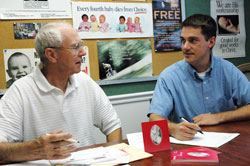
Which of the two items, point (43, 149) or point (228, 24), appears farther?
point (228, 24)

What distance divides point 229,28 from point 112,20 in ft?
4.72

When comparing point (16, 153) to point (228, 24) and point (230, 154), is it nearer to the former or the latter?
point (230, 154)

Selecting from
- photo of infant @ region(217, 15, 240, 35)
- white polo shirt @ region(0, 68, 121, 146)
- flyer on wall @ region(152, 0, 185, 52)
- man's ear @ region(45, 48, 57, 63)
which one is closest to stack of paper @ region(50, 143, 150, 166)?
white polo shirt @ region(0, 68, 121, 146)

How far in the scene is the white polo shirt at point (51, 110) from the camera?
142 cm

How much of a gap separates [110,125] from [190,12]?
1.74 m

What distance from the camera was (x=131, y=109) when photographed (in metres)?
2.56

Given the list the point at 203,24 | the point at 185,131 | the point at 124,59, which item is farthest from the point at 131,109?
the point at 185,131

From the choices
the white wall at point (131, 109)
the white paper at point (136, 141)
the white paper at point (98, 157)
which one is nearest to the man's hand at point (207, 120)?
the white paper at point (136, 141)

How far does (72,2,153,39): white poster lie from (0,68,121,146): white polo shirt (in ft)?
2.64

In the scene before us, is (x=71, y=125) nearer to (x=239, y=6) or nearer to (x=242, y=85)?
(x=242, y=85)

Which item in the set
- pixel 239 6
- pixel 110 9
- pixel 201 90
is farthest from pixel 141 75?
pixel 239 6

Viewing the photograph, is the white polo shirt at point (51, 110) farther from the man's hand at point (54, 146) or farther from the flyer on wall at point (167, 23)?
the flyer on wall at point (167, 23)

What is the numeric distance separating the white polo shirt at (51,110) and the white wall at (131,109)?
30.7 inches

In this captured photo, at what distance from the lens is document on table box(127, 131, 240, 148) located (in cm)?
120
